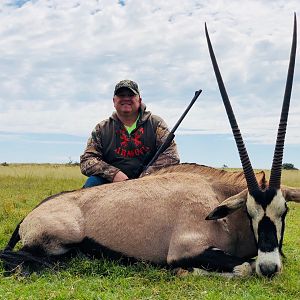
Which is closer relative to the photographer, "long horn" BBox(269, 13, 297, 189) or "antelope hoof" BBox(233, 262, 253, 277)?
"antelope hoof" BBox(233, 262, 253, 277)

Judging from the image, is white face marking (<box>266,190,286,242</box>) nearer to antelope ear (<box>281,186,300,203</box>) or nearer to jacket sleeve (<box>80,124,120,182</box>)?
antelope ear (<box>281,186,300,203</box>)

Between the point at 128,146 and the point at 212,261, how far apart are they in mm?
3178

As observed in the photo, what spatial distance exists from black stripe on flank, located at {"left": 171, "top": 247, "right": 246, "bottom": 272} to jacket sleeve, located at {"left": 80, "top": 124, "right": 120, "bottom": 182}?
8.11 ft

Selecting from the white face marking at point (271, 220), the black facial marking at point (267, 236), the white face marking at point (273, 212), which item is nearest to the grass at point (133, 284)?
the white face marking at point (271, 220)

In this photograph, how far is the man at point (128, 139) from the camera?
26.8 feet

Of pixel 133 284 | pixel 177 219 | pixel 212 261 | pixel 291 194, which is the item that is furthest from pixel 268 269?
pixel 133 284

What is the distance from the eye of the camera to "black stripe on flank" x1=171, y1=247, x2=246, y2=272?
5.34 metres

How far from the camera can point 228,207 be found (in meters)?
5.48

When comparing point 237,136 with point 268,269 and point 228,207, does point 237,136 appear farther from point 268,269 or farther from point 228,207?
point 268,269

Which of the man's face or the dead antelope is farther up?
the man's face

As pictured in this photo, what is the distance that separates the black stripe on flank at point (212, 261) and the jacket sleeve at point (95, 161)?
8.11ft

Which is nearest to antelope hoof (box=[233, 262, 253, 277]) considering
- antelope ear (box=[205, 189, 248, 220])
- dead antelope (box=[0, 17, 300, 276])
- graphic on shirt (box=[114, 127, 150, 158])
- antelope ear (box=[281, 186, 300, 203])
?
dead antelope (box=[0, 17, 300, 276])

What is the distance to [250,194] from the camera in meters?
5.34

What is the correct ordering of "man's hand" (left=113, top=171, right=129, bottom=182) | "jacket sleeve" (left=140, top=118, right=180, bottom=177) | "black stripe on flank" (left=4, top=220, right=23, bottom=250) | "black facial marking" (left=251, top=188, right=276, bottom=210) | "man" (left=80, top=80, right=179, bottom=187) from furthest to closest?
"man" (left=80, top=80, right=179, bottom=187) < "jacket sleeve" (left=140, top=118, right=180, bottom=177) < "man's hand" (left=113, top=171, right=129, bottom=182) < "black stripe on flank" (left=4, top=220, right=23, bottom=250) < "black facial marking" (left=251, top=188, right=276, bottom=210)
